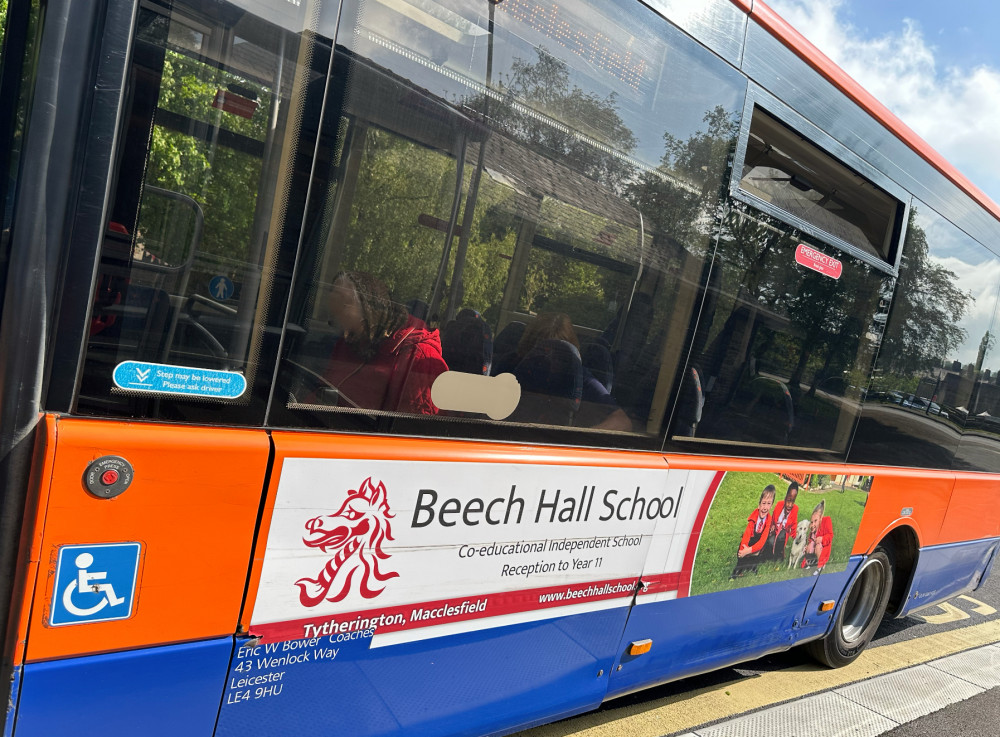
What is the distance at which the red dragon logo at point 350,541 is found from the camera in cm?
228

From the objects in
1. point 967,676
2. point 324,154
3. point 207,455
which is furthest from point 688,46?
point 967,676

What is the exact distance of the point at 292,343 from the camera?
6.95 ft

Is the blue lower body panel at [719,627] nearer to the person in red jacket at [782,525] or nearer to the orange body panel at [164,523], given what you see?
the person in red jacket at [782,525]

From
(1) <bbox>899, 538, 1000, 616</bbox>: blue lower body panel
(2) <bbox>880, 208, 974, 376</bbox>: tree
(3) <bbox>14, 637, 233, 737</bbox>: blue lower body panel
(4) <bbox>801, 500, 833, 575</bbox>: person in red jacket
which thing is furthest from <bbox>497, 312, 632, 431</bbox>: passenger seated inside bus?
(1) <bbox>899, 538, 1000, 616</bbox>: blue lower body panel

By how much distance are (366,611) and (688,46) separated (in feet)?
7.75

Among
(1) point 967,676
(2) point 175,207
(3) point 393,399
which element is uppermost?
(2) point 175,207

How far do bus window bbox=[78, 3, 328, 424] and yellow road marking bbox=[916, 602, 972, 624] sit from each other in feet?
23.6

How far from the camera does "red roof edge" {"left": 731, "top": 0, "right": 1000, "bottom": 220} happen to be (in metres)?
3.29

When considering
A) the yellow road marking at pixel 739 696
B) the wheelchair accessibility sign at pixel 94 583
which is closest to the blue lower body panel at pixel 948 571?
the yellow road marking at pixel 739 696

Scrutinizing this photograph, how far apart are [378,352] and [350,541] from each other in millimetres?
573

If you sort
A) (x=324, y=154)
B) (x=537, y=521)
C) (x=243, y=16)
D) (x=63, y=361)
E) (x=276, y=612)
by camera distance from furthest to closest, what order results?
(x=537, y=521)
(x=276, y=612)
(x=324, y=154)
(x=243, y=16)
(x=63, y=361)

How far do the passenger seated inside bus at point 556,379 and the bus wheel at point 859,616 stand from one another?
128 inches

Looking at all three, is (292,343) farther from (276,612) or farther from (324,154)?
(276,612)

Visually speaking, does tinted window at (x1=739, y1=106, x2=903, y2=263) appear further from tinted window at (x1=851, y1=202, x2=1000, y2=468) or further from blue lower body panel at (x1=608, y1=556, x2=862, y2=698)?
blue lower body panel at (x1=608, y1=556, x2=862, y2=698)
